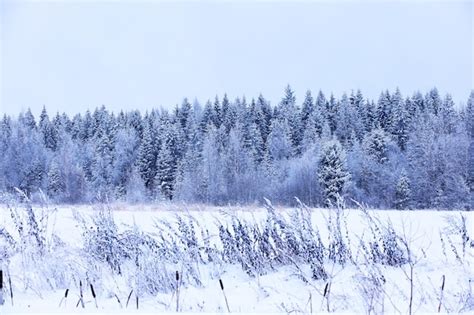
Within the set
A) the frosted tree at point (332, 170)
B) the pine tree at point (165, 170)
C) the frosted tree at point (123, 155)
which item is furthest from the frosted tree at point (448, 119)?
the frosted tree at point (123, 155)

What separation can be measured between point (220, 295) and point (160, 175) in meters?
51.3

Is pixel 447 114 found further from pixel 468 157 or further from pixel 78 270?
pixel 78 270

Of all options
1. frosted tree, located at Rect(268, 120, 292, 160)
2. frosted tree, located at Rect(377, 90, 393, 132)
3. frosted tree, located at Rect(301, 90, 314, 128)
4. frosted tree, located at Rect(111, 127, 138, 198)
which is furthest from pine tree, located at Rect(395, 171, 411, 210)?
frosted tree, located at Rect(111, 127, 138, 198)

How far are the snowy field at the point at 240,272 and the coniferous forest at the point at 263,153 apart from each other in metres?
30.3

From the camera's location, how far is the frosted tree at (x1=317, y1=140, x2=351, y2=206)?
42281 mm

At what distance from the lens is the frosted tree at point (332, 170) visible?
42.3m

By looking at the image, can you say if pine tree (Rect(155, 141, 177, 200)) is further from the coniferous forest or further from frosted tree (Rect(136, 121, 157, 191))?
frosted tree (Rect(136, 121, 157, 191))

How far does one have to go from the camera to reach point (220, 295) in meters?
6.62

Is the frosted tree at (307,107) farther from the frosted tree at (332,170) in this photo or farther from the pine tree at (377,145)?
the frosted tree at (332,170)

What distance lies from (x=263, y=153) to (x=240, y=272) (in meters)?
49.1

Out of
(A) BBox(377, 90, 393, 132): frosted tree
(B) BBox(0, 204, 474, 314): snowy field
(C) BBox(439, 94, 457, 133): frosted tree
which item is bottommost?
(B) BBox(0, 204, 474, 314): snowy field

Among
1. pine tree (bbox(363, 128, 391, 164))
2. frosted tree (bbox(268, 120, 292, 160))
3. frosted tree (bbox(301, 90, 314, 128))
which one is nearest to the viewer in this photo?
pine tree (bbox(363, 128, 391, 164))

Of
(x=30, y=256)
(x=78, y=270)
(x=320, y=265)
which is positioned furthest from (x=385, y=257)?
(x=30, y=256)

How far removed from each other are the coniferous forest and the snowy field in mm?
30300
